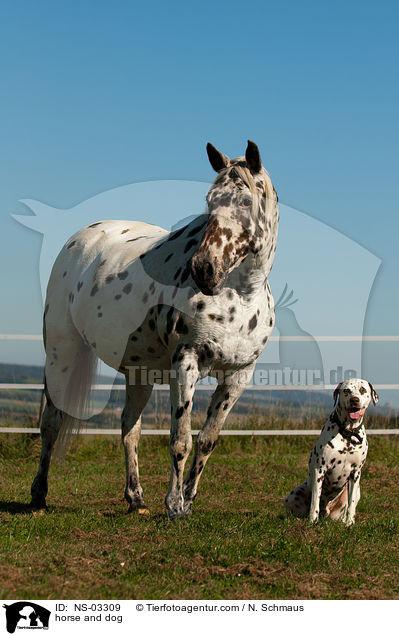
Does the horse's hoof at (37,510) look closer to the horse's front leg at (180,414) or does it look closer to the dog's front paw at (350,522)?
the horse's front leg at (180,414)

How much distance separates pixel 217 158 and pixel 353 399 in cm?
218

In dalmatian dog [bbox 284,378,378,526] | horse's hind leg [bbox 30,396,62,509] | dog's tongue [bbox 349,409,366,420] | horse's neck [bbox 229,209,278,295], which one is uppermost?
horse's neck [bbox 229,209,278,295]

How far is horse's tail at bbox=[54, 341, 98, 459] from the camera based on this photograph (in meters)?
6.70

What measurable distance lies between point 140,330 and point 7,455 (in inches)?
210

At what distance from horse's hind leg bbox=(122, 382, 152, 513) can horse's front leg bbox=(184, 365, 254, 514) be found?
1.08 m

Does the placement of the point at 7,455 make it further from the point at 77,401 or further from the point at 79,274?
the point at 79,274

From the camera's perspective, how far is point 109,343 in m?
5.95

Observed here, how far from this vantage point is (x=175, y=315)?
5.09 metres

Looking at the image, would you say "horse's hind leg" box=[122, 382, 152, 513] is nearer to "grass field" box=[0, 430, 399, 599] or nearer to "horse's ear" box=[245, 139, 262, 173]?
"grass field" box=[0, 430, 399, 599]

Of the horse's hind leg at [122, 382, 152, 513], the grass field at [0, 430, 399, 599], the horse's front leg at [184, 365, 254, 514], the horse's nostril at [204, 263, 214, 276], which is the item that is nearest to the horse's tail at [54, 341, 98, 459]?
the horse's hind leg at [122, 382, 152, 513]

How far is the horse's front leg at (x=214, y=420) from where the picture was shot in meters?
5.29

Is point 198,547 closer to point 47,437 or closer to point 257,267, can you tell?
point 257,267

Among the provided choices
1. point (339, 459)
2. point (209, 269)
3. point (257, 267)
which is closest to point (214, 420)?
point (339, 459)

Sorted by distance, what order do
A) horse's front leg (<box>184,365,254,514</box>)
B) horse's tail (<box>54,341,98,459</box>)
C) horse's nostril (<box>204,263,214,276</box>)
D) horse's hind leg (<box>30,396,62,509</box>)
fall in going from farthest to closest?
1. horse's tail (<box>54,341,98,459</box>)
2. horse's hind leg (<box>30,396,62,509</box>)
3. horse's front leg (<box>184,365,254,514</box>)
4. horse's nostril (<box>204,263,214,276</box>)
